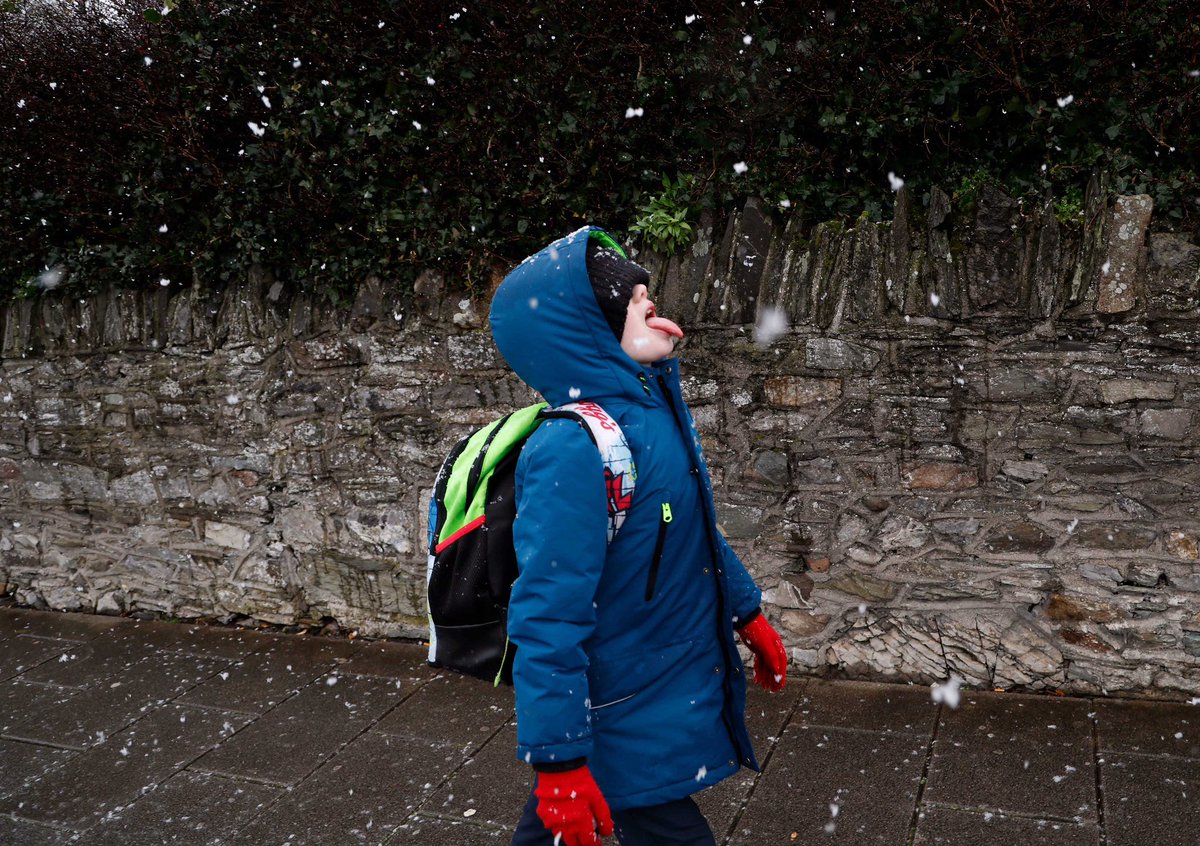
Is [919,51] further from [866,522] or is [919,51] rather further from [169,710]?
[169,710]

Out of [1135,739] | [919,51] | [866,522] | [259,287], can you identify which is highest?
[919,51]

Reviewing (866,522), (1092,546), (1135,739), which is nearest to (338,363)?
(866,522)

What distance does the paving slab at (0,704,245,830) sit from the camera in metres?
3.62

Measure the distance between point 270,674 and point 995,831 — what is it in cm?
319

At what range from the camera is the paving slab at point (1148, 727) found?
11.2 ft

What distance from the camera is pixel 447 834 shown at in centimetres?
328

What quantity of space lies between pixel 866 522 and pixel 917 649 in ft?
1.77

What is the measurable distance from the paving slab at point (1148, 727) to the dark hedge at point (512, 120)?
68.0 inches

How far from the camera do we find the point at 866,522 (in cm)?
399

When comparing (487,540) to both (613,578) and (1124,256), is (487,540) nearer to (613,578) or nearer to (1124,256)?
(613,578)

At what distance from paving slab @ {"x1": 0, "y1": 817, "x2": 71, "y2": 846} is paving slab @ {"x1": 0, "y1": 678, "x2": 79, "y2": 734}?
97 centimetres

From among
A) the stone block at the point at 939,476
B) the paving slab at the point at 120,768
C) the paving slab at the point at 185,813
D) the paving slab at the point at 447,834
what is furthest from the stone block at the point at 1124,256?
the paving slab at the point at 120,768

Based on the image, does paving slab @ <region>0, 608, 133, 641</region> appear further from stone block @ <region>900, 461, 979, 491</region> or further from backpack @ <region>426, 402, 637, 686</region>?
stone block @ <region>900, 461, 979, 491</region>

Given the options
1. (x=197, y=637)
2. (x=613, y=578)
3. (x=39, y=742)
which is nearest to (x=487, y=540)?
(x=613, y=578)
